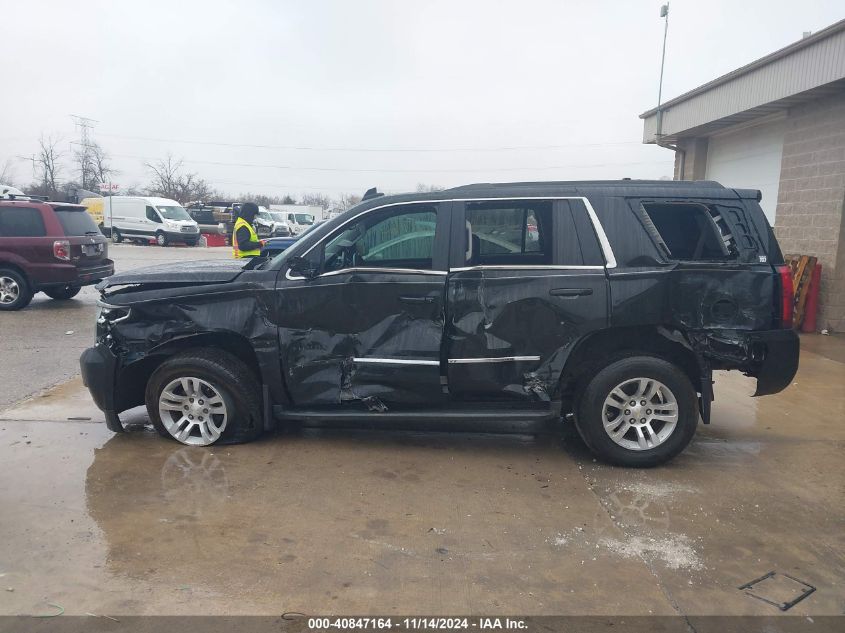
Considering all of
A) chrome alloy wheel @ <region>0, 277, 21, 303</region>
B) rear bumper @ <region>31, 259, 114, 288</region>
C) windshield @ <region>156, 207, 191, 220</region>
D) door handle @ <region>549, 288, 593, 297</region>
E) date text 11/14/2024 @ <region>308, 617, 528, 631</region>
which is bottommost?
date text 11/14/2024 @ <region>308, 617, 528, 631</region>

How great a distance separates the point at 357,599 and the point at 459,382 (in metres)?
1.88

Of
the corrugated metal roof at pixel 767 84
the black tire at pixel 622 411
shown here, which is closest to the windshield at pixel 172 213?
the corrugated metal roof at pixel 767 84

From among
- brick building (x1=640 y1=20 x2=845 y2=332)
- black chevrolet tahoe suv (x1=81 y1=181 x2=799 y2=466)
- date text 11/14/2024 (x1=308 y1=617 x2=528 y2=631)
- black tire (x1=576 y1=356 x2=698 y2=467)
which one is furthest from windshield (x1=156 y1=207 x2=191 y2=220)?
date text 11/14/2024 (x1=308 y1=617 x2=528 y2=631)

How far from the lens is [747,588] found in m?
3.22

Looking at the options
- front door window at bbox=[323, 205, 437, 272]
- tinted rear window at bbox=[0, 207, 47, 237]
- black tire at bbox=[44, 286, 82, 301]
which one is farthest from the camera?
black tire at bbox=[44, 286, 82, 301]

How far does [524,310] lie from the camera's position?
4605 millimetres

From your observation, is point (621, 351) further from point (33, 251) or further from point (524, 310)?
point (33, 251)

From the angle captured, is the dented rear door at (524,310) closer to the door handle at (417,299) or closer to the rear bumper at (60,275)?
the door handle at (417,299)

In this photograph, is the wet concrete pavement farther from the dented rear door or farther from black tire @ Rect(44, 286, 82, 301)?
black tire @ Rect(44, 286, 82, 301)

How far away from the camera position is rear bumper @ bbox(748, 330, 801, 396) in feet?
15.0

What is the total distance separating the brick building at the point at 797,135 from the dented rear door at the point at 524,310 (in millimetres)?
6437

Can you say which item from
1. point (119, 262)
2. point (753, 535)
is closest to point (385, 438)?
point (753, 535)

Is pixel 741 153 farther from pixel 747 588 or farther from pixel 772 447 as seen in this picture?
pixel 747 588

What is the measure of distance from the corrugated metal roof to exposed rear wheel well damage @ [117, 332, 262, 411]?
8.39 metres
